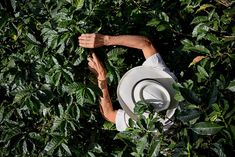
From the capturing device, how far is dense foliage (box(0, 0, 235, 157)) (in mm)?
2314

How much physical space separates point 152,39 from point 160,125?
2.51 ft

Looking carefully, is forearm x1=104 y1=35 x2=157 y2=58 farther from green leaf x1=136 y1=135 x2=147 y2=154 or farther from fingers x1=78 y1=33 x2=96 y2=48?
green leaf x1=136 y1=135 x2=147 y2=154

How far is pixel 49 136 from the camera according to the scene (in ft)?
8.96

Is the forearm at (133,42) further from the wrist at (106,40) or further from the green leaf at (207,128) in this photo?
the green leaf at (207,128)

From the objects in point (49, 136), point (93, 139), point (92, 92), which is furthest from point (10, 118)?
point (92, 92)

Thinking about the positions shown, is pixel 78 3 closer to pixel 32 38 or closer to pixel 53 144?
pixel 32 38

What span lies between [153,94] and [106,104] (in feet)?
1.23

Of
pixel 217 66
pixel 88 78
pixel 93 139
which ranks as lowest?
pixel 93 139

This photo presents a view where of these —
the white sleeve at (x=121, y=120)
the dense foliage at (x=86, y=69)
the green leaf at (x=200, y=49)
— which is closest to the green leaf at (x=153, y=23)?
the dense foliage at (x=86, y=69)

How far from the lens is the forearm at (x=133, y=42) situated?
99.3 inches

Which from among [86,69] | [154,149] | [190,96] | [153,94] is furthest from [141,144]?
[86,69]

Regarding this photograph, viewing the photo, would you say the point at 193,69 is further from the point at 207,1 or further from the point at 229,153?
the point at 229,153

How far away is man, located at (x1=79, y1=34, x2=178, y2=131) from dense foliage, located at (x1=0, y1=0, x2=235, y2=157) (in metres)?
0.06

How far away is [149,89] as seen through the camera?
2396mm
